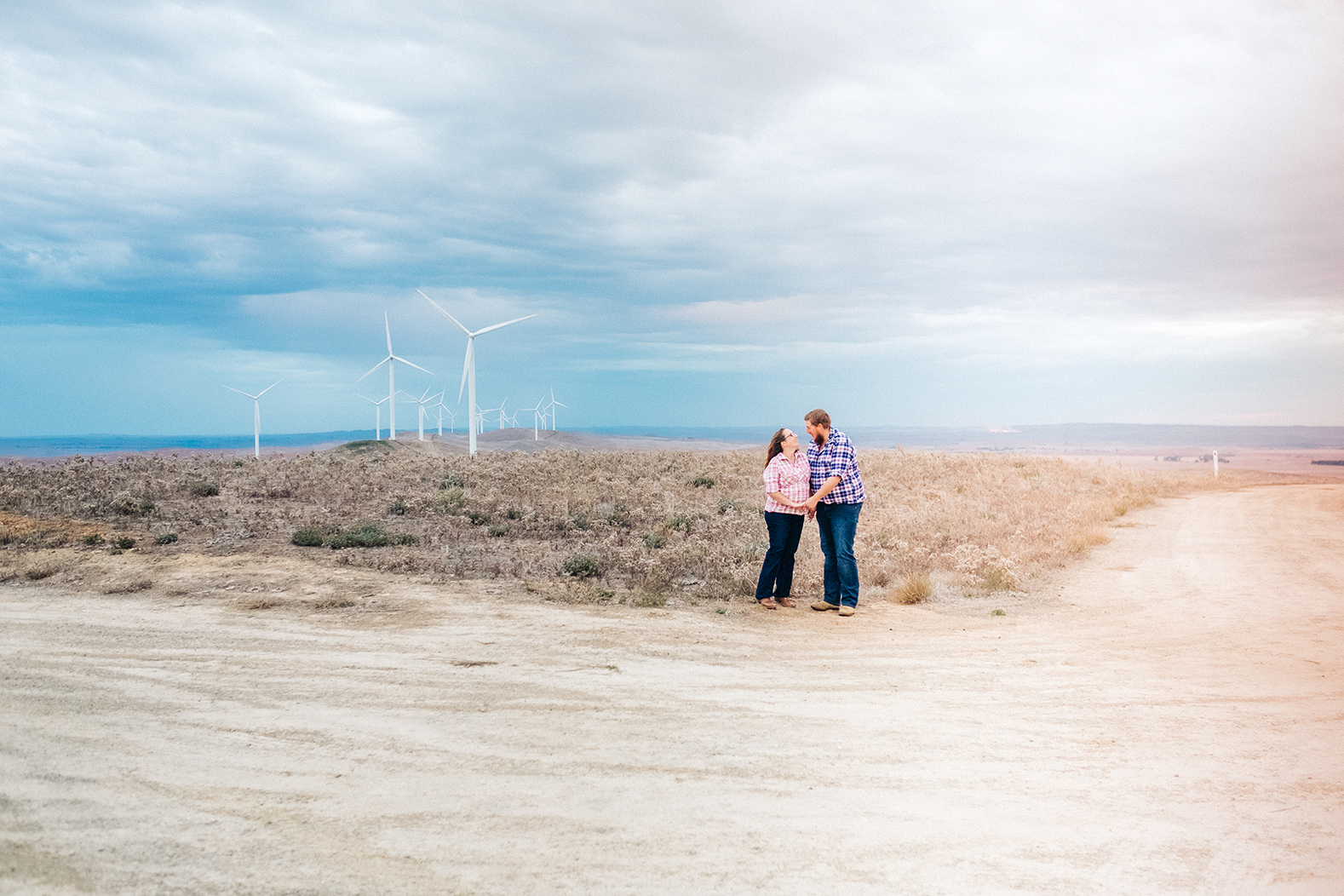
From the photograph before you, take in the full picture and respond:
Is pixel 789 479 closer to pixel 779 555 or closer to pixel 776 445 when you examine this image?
pixel 776 445

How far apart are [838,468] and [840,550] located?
1245mm

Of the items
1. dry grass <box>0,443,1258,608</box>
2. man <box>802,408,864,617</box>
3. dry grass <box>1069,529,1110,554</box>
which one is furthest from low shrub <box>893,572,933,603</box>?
dry grass <box>1069,529,1110,554</box>

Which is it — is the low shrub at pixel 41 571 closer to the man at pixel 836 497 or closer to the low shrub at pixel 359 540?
the low shrub at pixel 359 540

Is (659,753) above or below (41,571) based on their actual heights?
below

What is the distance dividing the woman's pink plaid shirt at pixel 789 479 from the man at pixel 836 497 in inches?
4.8

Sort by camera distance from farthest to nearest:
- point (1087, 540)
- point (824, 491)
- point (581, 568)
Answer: point (1087, 540) < point (581, 568) < point (824, 491)

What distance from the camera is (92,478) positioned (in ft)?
Answer: 73.0

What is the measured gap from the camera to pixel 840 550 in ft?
36.6

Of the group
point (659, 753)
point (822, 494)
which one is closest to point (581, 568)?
point (822, 494)

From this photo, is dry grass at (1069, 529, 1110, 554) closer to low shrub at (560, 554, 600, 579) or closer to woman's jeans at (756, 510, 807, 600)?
woman's jeans at (756, 510, 807, 600)

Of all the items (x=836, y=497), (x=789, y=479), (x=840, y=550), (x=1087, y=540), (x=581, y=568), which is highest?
(x=789, y=479)

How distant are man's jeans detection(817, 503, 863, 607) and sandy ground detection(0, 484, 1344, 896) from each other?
47 centimetres

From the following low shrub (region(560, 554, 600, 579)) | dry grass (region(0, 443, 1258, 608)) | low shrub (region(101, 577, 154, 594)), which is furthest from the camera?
dry grass (region(0, 443, 1258, 608))

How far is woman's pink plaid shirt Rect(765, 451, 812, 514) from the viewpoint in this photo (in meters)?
10.9
